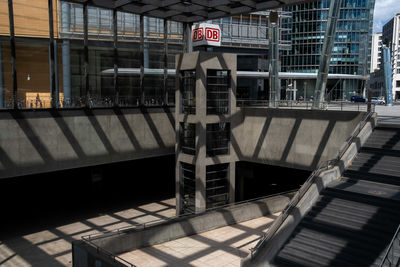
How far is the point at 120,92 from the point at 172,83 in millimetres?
4419

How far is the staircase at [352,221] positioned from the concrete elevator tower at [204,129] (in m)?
9.10

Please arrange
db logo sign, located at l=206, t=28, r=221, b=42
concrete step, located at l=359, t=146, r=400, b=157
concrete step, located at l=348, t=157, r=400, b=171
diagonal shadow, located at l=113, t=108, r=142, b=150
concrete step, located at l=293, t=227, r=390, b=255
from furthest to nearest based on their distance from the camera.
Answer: db logo sign, located at l=206, t=28, r=221, b=42 → diagonal shadow, located at l=113, t=108, r=142, b=150 → concrete step, located at l=359, t=146, r=400, b=157 → concrete step, located at l=348, t=157, r=400, b=171 → concrete step, located at l=293, t=227, r=390, b=255

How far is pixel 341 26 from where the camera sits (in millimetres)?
86812

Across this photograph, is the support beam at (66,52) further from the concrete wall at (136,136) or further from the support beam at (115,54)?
the support beam at (115,54)

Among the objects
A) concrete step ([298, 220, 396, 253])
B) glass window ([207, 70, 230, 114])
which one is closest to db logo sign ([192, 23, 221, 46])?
glass window ([207, 70, 230, 114])

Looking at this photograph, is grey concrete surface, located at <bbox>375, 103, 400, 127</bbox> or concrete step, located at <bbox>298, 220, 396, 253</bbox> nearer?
concrete step, located at <bbox>298, 220, 396, 253</bbox>

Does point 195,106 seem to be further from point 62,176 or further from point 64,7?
point 62,176

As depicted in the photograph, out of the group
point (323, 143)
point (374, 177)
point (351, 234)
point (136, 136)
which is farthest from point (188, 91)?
point (351, 234)

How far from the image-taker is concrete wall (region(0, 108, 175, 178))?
1695 centimetres

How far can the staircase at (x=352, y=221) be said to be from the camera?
431 inches

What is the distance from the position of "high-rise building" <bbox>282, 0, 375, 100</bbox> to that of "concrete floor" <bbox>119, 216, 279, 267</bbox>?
71534 mm

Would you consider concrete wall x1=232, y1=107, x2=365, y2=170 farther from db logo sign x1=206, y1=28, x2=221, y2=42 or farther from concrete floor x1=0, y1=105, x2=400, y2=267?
db logo sign x1=206, y1=28, x2=221, y2=42

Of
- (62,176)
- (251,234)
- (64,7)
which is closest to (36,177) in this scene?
(62,176)

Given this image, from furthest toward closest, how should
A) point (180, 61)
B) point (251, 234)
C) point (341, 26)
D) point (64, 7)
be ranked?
point (341, 26)
point (180, 61)
point (64, 7)
point (251, 234)
